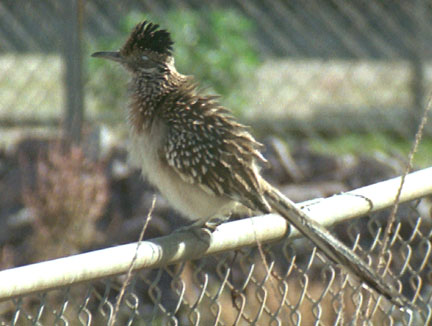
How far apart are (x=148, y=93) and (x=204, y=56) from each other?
5042 millimetres

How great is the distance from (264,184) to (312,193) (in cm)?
308

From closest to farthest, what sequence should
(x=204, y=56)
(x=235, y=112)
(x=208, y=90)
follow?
(x=208, y=90) < (x=235, y=112) < (x=204, y=56)

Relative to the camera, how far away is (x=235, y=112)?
28.7ft

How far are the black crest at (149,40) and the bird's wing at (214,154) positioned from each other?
47 cm

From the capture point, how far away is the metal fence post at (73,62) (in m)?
6.95

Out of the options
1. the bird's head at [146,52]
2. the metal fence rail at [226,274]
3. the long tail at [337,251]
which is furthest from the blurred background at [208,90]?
the long tail at [337,251]

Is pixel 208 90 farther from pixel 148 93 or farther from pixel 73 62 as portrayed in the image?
pixel 73 62

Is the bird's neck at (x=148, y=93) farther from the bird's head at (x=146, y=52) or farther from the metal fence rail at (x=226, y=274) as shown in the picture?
the metal fence rail at (x=226, y=274)

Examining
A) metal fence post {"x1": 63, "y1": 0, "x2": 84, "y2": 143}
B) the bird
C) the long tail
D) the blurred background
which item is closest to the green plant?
the blurred background

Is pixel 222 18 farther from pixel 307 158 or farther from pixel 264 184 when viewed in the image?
pixel 264 184

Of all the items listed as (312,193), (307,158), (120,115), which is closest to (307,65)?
(120,115)

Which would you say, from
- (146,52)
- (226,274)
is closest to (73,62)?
(146,52)

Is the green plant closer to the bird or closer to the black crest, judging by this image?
the black crest

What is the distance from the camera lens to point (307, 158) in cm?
726
